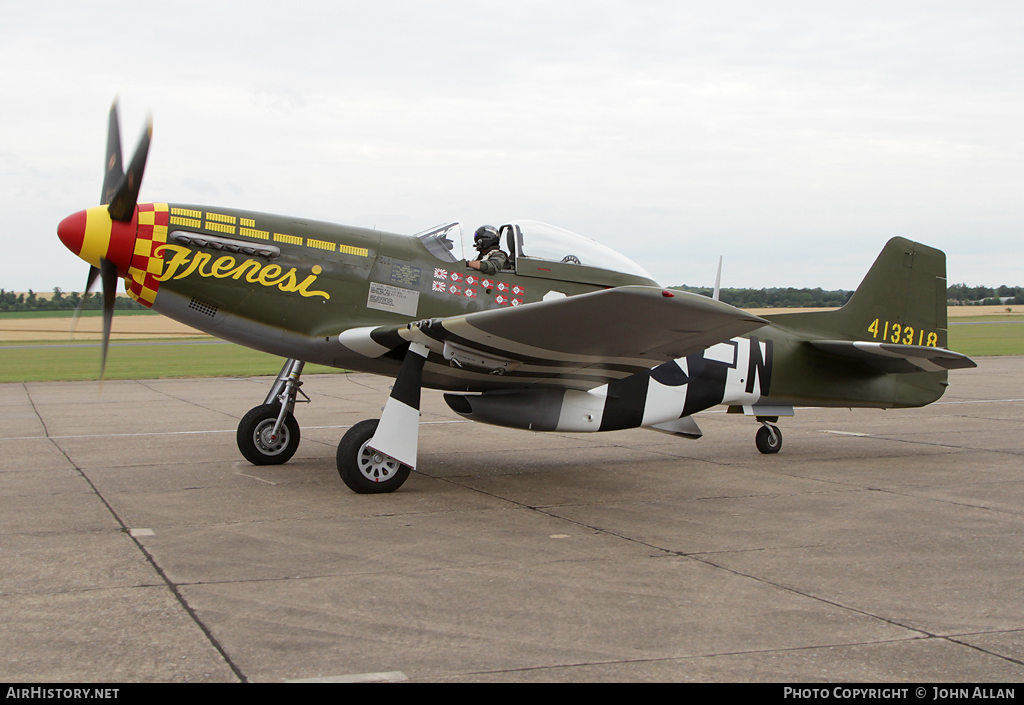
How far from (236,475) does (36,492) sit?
1.63 meters

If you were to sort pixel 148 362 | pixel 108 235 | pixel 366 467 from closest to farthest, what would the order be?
1. pixel 108 235
2. pixel 366 467
3. pixel 148 362

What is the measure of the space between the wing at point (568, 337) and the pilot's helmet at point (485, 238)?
48.5 inches

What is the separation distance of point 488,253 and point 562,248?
71 centimetres

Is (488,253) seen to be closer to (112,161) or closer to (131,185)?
(131,185)

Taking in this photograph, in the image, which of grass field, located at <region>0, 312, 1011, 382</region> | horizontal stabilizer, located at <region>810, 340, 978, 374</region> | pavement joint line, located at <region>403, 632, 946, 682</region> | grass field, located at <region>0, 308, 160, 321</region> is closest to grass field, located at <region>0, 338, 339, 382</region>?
grass field, located at <region>0, 312, 1011, 382</region>

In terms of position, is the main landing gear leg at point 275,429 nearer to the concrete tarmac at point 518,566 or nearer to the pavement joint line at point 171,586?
the concrete tarmac at point 518,566

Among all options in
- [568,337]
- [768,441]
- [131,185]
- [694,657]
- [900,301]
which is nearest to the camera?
[694,657]

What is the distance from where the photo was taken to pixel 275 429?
8266 mm

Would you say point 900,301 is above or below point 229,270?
above

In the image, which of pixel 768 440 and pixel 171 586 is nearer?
pixel 171 586

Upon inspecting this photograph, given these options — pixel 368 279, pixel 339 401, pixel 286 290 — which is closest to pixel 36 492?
pixel 286 290

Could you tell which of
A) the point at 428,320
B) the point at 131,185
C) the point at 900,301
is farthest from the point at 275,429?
the point at 900,301
